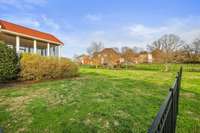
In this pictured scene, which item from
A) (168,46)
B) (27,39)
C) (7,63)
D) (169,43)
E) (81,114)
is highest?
(169,43)

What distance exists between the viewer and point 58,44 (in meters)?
18.9

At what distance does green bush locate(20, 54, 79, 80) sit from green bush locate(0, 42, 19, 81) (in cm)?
37

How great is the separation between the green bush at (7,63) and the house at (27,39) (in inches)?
97.7

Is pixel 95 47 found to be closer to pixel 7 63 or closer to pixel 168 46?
pixel 168 46

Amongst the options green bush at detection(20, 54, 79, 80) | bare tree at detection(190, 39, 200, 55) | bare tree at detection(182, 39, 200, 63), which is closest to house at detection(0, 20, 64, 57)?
green bush at detection(20, 54, 79, 80)

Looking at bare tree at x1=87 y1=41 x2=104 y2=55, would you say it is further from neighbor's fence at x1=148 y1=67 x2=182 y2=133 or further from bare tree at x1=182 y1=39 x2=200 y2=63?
neighbor's fence at x1=148 y1=67 x2=182 y2=133

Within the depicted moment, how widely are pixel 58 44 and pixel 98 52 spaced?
64.1 ft

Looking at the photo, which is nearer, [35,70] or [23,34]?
[35,70]

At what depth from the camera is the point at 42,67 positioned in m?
9.34

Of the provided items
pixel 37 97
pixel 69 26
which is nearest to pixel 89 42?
pixel 69 26

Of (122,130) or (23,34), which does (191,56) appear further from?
(122,130)

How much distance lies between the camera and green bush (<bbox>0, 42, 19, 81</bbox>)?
840 centimetres

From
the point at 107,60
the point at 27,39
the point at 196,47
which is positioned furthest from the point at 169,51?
the point at 27,39

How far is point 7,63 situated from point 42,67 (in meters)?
1.62
